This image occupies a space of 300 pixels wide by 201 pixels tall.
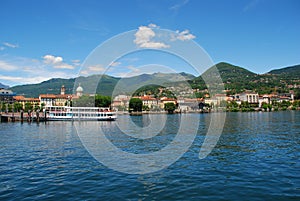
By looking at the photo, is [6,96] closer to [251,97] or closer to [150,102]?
[150,102]

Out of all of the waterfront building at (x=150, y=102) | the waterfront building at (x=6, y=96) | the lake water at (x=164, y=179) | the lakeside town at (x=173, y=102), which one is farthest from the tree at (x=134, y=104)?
the lake water at (x=164, y=179)

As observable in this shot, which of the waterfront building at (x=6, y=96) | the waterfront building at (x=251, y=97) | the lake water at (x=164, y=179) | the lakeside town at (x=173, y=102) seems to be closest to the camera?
the lake water at (x=164, y=179)

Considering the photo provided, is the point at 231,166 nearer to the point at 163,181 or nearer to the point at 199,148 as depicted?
the point at 163,181

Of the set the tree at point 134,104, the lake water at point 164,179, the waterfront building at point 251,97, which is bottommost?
the lake water at point 164,179

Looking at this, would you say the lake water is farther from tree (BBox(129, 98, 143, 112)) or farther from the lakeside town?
tree (BBox(129, 98, 143, 112))

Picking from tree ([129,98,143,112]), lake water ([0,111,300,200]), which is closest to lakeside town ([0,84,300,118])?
tree ([129,98,143,112])

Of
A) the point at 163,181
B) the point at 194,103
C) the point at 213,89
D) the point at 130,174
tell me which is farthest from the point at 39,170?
the point at 213,89

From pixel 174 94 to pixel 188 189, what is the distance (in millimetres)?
168780

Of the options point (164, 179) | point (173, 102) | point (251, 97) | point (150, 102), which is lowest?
point (164, 179)

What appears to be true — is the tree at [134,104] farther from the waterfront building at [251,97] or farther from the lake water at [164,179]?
the lake water at [164,179]

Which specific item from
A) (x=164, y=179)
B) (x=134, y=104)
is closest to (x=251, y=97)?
(x=134, y=104)

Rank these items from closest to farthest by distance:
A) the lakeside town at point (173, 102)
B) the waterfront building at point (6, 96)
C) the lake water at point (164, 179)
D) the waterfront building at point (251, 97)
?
the lake water at point (164, 179) → the waterfront building at point (6, 96) → the lakeside town at point (173, 102) → the waterfront building at point (251, 97)

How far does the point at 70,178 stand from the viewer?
12688 millimetres

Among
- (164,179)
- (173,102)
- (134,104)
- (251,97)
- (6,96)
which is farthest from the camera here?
(251,97)
